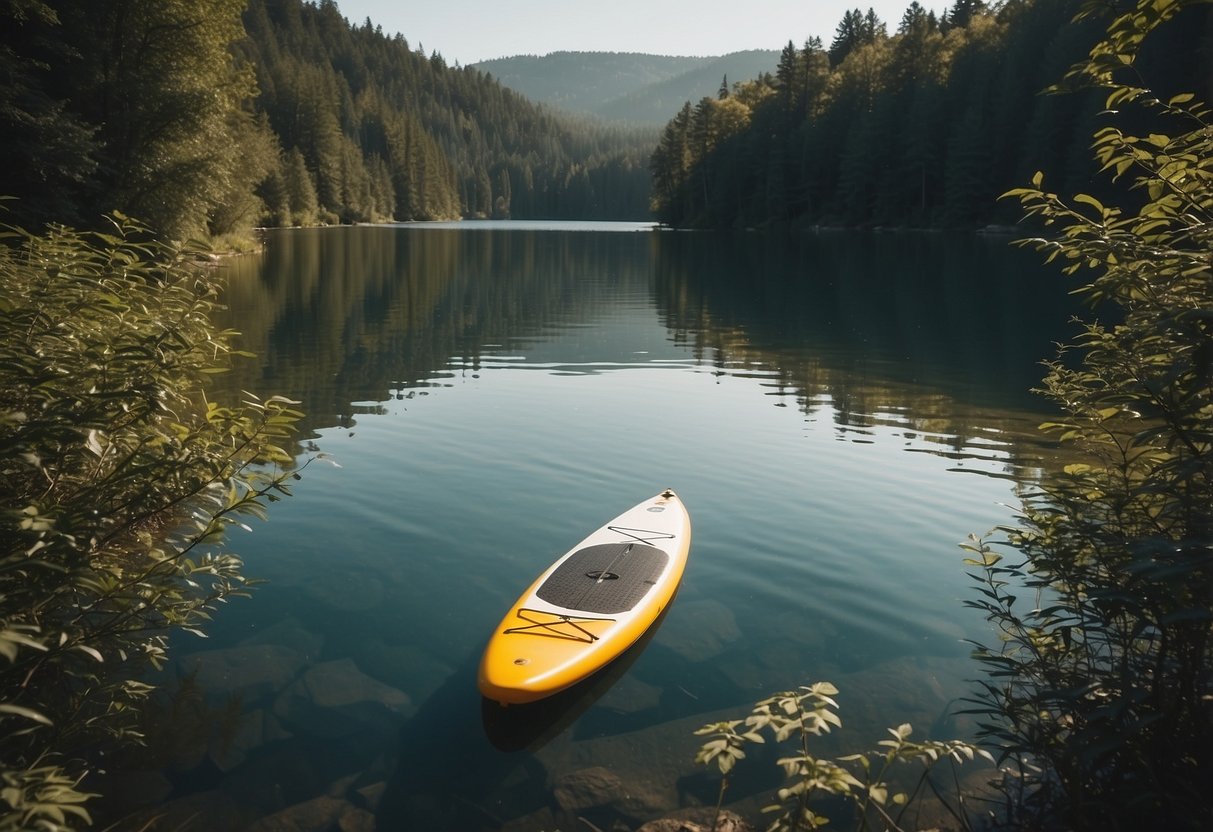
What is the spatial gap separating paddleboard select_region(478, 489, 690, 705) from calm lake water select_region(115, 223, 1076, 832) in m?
0.37

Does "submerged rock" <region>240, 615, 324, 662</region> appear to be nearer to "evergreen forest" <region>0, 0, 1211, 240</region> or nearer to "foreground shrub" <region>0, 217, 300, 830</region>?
"foreground shrub" <region>0, 217, 300, 830</region>

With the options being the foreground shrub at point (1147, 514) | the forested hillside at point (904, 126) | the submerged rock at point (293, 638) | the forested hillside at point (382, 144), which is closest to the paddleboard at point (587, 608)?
the submerged rock at point (293, 638)

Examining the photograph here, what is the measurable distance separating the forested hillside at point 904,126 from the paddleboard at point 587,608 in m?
59.3

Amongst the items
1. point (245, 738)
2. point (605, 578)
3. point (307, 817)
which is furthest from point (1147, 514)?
point (245, 738)

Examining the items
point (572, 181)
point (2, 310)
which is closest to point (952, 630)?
point (2, 310)

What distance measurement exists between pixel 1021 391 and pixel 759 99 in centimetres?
8421

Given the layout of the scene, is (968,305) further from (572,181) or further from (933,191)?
(572,181)

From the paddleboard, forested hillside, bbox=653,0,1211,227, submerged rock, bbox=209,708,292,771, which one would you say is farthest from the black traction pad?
forested hillside, bbox=653,0,1211,227

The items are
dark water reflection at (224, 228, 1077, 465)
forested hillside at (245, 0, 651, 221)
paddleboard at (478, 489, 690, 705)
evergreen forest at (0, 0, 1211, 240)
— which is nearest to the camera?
paddleboard at (478, 489, 690, 705)

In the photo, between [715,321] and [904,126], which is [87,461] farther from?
[904,126]

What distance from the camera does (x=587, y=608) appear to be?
714 centimetres

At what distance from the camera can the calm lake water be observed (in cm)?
582

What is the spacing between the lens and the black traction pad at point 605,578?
7262 millimetres

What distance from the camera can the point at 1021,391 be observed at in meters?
17.1
